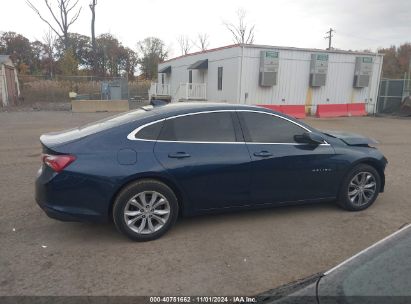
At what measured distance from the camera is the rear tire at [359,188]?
4.97m

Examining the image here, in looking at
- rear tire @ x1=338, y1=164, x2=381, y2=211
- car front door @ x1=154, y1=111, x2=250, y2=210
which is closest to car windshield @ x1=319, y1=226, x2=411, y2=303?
car front door @ x1=154, y1=111, x2=250, y2=210

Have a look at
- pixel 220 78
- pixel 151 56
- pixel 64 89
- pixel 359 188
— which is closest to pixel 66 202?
pixel 359 188

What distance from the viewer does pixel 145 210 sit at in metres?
4.02

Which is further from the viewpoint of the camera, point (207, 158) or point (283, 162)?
point (283, 162)

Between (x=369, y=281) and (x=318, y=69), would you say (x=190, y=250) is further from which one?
(x=318, y=69)

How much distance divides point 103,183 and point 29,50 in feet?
200

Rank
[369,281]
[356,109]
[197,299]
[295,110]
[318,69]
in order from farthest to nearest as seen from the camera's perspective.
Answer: [356,109] → [318,69] → [295,110] → [197,299] → [369,281]

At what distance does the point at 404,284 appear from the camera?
149 centimetres

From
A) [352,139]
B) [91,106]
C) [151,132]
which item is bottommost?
[91,106]

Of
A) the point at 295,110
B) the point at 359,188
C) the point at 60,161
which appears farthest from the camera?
the point at 295,110

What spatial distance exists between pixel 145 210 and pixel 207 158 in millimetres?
931

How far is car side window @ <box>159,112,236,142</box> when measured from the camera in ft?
14.0

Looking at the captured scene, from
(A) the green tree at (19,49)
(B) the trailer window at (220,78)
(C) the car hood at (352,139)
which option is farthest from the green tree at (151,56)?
(C) the car hood at (352,139)

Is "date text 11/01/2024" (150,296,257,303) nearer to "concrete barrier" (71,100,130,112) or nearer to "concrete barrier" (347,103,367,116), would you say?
"concrete barrier" (347,103,367,116)
